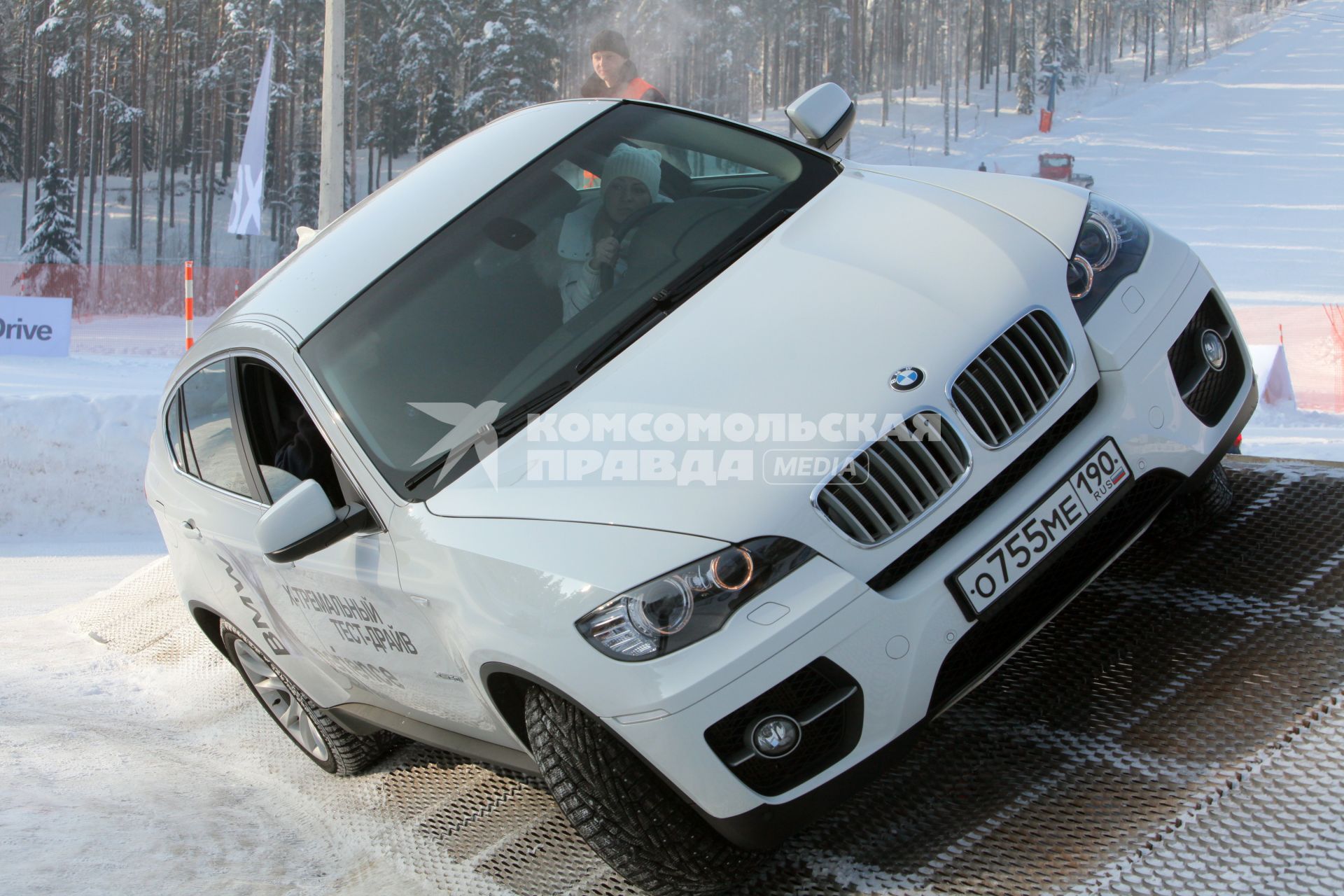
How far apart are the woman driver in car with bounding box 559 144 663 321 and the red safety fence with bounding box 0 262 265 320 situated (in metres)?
19.8

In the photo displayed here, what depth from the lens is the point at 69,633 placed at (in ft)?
18.4

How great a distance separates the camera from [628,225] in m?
3.28

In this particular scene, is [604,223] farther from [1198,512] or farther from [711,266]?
[1198,512]

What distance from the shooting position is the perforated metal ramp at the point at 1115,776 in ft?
7.82

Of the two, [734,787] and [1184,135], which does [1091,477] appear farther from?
[1184,135]

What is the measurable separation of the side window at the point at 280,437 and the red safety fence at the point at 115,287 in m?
19.5

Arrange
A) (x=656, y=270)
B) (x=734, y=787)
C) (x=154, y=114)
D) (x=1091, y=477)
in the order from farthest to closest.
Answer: (x=154, y=114) < (x=656, y=270) < (x=1091, y=477) < (x=734, y=787)

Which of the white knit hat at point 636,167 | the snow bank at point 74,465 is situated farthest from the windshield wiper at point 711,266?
the snow bank at point 74,465

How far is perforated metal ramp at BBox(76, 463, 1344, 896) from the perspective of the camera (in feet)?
7.82

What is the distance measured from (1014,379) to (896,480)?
1.31ft

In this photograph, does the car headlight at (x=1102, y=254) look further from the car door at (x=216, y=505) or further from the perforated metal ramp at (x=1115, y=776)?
the car door at (x=216, y=505)

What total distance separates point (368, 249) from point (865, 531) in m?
1.77

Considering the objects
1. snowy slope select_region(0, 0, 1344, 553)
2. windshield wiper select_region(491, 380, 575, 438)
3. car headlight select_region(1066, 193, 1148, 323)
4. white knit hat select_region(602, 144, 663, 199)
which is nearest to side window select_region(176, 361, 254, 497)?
windshield wiper select_region(491, 380, 575, 438)

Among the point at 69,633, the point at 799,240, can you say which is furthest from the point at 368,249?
the point at 69,633
